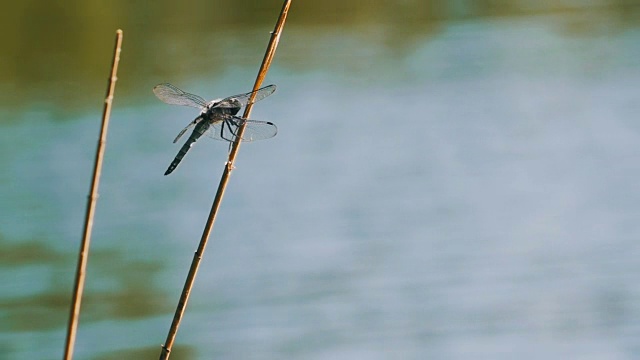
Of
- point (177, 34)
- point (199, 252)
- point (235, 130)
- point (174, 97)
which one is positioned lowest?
point (199, 252)

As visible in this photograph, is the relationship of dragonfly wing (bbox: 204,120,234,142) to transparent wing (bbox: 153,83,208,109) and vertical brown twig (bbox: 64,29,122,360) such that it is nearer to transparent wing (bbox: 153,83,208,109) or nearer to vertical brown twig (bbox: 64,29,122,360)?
transparent wing (bbox: 153,83,208,109)

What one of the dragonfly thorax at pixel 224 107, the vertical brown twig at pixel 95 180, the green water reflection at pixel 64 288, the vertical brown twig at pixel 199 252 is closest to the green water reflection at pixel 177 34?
the green water reflection at pixel 64 288

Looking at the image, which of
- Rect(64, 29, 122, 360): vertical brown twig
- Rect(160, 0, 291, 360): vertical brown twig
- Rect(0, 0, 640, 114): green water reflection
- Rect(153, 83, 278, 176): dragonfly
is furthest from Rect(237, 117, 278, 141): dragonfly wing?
Rect(0, 0, 640, 114): green water reflection

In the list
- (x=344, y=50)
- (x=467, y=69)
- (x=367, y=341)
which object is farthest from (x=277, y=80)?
(x=367, y=341)

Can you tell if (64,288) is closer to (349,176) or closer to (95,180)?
(349,176)

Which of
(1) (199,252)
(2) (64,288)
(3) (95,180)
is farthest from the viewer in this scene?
(2) (64,288)

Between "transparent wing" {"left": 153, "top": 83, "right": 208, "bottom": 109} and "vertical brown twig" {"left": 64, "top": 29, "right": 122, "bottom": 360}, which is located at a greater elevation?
"transparent wing" {"left": 153, "top": 83, "right": 208, "bottom": 109}

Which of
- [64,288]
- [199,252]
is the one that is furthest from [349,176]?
[199,252]
